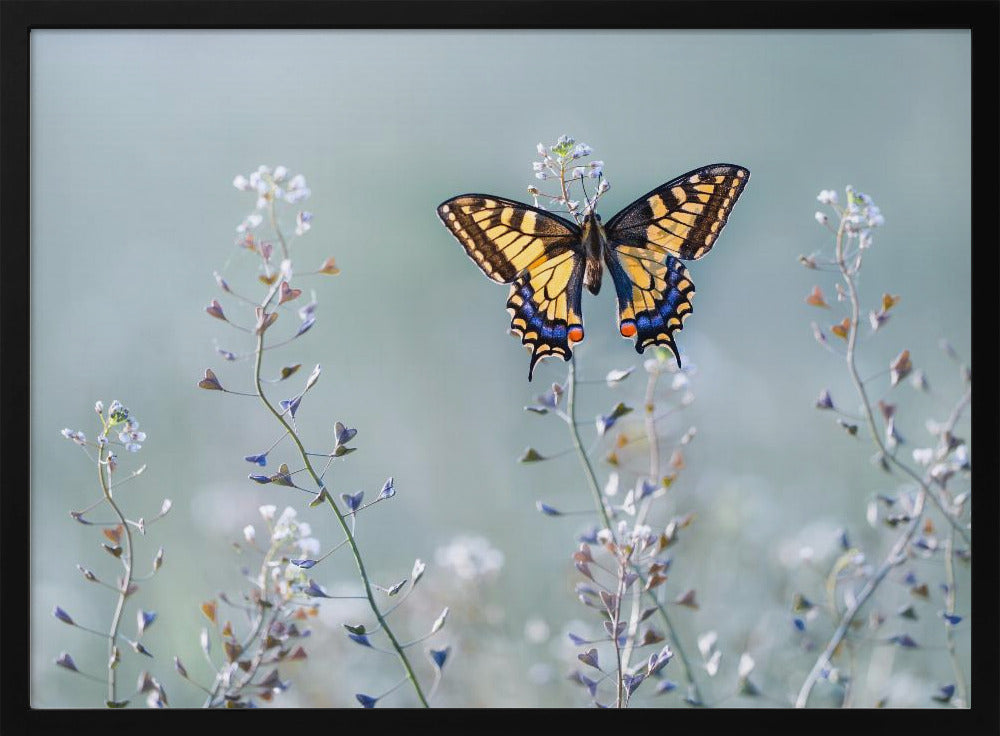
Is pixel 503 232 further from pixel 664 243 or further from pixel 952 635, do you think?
pixel 952 635

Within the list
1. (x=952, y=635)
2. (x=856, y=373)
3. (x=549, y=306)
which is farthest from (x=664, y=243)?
(x=952, y=635)

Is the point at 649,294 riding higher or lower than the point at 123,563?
higher

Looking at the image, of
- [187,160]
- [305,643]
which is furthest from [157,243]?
[305,643]

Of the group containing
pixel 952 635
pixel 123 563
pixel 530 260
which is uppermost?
pixel 530 260

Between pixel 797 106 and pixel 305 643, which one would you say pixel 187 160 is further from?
pixel 797 106

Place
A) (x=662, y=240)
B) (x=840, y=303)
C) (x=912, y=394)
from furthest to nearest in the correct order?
(x=912, y=394)
(x=840, y=303)
(x=662, y=240)

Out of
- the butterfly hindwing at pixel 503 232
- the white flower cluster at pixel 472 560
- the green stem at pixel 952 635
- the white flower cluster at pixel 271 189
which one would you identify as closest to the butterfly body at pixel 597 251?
the butterfly hindwing at pixel 503 232

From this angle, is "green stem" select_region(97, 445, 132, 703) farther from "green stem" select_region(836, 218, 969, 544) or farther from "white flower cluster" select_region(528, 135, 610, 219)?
"green stem" select_region(836, 218, 969, 544)
